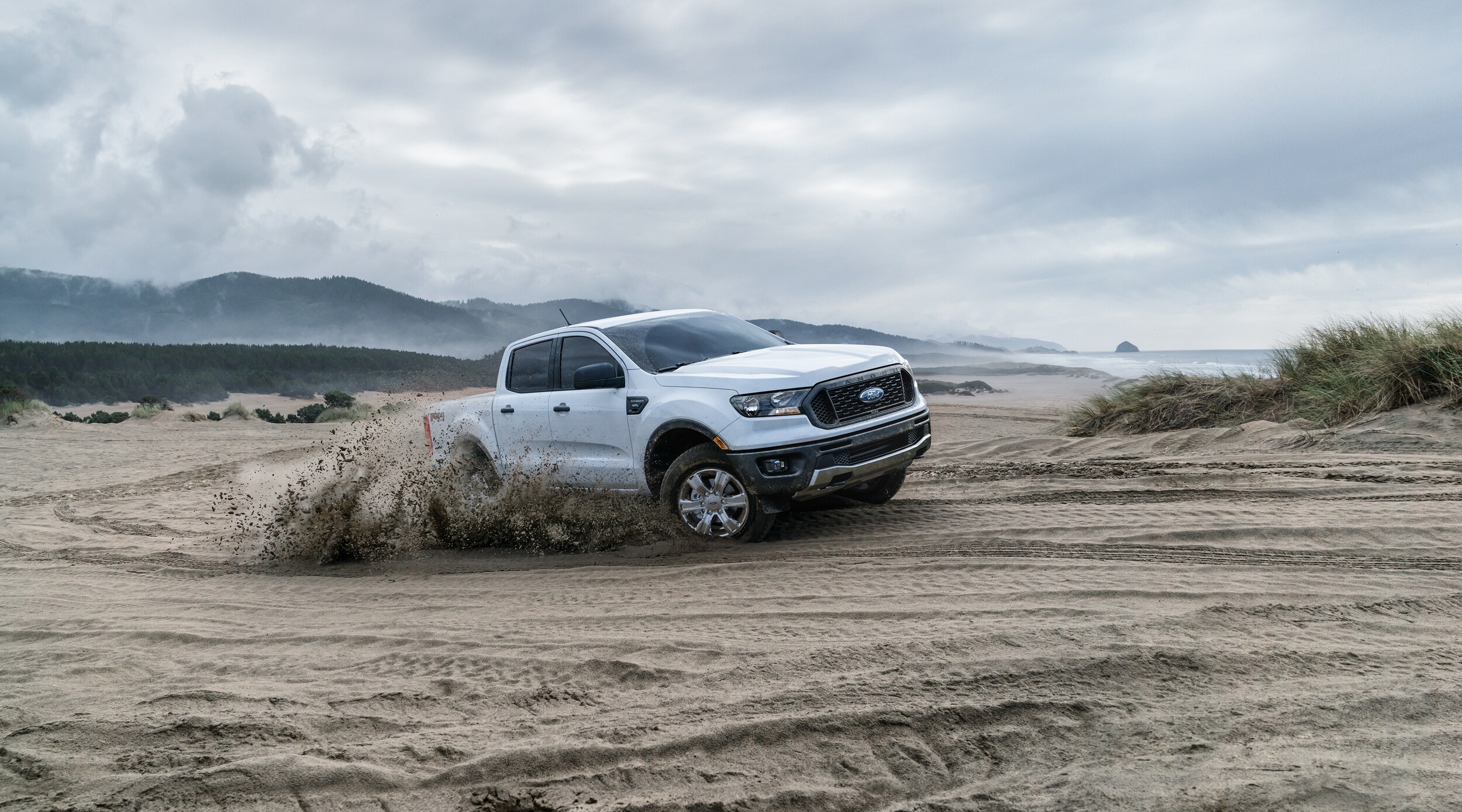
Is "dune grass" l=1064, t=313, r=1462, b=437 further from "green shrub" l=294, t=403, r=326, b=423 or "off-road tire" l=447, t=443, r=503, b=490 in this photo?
"green shrub" l=294, t=403, r=326, b=423

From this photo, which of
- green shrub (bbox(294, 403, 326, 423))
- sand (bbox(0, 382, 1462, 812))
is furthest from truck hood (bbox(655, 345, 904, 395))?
green shrub (bbox(294, 403, 326, 423))

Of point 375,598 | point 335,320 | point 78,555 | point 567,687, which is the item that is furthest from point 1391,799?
point 335,320

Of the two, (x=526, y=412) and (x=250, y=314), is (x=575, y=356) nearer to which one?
(x=526, y=412)

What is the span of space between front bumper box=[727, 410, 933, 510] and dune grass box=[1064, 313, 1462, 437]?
22.3 feet

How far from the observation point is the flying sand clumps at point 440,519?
7.05m

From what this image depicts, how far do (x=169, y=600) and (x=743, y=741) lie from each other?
491 centimetres

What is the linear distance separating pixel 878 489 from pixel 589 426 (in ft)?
8.47

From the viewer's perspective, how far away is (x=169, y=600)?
240 inches

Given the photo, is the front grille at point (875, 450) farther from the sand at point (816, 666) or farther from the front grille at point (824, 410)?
the sand at point (816, 666)

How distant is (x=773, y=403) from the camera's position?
20.7 feet

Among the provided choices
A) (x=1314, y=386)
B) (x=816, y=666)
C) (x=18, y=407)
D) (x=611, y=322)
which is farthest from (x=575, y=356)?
(x=18, y=407)

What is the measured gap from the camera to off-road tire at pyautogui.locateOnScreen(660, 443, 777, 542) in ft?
21.3

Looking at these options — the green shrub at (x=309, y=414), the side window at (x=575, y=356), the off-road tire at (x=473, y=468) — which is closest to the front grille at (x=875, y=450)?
the side window at (x=575, y=356)

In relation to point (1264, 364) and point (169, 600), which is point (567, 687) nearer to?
point (169, 600)
